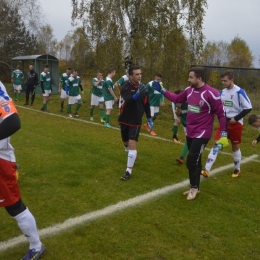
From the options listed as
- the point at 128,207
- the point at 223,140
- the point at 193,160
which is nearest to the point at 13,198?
the point at 128,207

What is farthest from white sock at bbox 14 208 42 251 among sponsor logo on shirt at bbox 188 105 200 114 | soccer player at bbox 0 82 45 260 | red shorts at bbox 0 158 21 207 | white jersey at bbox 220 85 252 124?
white jersey at bbox 220 85 252 124

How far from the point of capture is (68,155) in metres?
7.50

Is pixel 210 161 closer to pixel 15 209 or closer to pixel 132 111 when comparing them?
pixel 132 111

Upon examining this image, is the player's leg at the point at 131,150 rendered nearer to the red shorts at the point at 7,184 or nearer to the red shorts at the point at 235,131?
the red shorts at the point at 235,131

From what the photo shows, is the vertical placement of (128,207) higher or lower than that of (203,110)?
lower

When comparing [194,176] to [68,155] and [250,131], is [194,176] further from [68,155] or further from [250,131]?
[250,131]

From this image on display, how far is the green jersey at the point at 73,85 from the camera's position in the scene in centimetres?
1406

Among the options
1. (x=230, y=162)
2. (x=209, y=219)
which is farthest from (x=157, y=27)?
(x=209, y=219)

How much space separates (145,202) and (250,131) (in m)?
8.00

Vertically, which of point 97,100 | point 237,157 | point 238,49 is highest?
point 238,49

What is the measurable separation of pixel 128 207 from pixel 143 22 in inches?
493

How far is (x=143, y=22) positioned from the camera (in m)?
15.5

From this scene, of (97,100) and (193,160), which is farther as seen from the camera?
(97,100)

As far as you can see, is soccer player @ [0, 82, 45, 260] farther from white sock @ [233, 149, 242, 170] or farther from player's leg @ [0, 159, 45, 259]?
white sock @ [233, 149, 242, 170]
